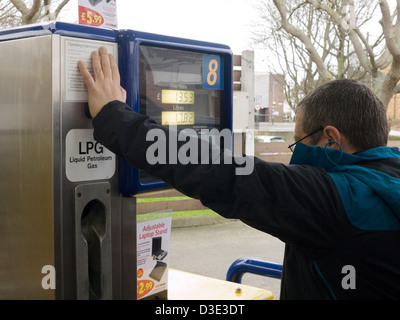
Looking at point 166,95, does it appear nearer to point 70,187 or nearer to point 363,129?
point 70,187

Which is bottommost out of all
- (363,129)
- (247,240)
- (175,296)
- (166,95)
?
(247,240)

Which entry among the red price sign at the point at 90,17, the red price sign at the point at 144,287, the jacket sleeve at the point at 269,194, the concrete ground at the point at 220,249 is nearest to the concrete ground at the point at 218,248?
the concrete ground at the point at 220,249

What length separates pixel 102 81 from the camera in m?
1.53

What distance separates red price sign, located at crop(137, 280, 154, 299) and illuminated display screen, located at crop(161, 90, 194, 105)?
69 centimetres

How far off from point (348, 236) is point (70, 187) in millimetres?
808

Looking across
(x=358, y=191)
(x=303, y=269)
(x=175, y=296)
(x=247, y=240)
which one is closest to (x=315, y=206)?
(x=358, y=191)

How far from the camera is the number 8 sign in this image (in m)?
2.03

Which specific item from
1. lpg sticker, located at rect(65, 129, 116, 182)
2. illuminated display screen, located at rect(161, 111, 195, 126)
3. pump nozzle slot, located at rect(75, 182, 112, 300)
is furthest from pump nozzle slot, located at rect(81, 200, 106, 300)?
illuminated display screen, located at rect(161, 111, 195, 126)

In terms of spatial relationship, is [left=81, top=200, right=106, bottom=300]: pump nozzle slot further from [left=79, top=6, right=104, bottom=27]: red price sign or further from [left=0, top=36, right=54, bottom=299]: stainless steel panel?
[left=79, top=6, right=104, bottom=27]: red price sign

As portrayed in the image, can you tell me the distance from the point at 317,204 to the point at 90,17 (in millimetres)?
1178

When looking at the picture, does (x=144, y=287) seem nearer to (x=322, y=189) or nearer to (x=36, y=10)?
(x=322, y=189)

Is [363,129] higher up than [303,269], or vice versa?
[363,129]
